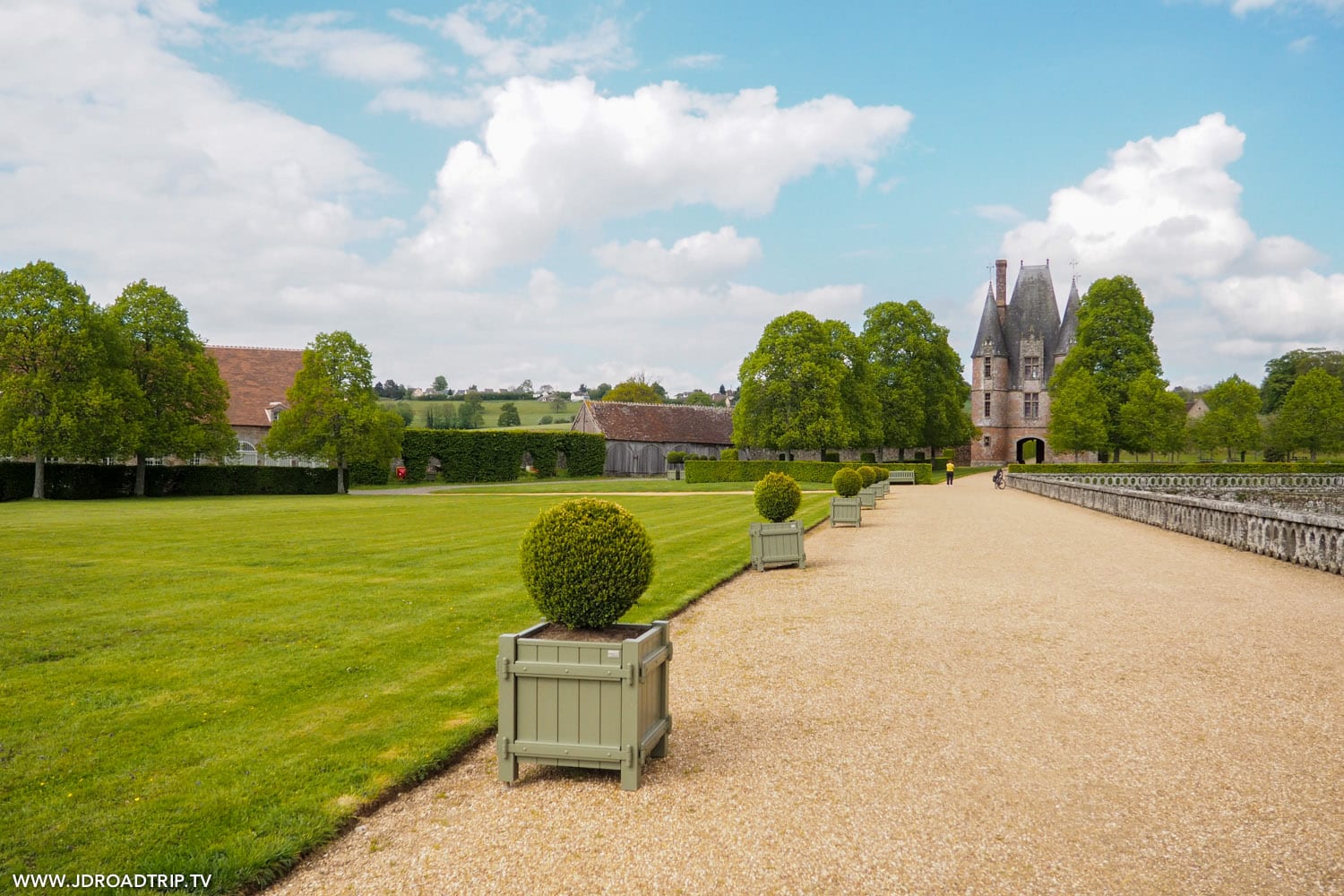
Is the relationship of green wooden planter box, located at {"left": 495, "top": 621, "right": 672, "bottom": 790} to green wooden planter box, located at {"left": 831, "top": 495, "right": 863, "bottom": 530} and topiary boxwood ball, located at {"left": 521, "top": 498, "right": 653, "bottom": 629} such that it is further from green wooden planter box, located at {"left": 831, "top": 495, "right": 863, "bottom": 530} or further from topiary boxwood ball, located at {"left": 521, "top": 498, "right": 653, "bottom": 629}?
green wooden planter box, located at {"left": 831, "top": 495, "right": 863, "bottom": 530}

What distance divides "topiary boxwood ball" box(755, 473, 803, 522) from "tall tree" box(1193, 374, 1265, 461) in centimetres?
6456

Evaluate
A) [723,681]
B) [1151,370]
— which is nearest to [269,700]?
[723,681]

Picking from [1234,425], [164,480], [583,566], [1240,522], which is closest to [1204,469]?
[1234,425]

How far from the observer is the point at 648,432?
69.5 meters

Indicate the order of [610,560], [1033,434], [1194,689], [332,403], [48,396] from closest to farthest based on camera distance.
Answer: [610,560]
[1194,689]
[48,396]
[332,403]
[1033,434]

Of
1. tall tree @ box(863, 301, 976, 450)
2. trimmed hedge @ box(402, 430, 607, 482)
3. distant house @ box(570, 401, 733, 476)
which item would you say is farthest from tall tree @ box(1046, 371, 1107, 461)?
trimmed hedge @ box(402, 430, 607, 482)

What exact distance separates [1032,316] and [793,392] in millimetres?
37457

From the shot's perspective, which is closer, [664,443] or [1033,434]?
[664,443]

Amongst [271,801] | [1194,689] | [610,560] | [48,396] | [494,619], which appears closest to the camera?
[271,801]

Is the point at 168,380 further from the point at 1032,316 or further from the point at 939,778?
the point at 1032,316

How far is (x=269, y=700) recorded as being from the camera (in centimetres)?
662

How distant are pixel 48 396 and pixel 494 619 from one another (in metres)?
37.2

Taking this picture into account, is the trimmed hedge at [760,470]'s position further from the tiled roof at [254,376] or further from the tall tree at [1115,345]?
the tiled roof at [254,376]

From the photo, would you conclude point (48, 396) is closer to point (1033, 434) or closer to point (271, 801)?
point (271, 801)
